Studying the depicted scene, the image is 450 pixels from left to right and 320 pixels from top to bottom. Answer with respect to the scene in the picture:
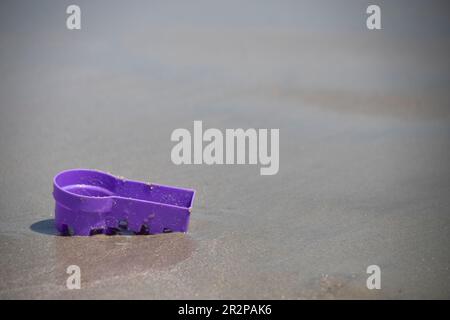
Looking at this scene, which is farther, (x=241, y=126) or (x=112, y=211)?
(x=241, y=126)

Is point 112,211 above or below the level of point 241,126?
below

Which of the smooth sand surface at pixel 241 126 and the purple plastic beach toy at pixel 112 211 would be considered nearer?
the smooth sand surface at pixel 241 126

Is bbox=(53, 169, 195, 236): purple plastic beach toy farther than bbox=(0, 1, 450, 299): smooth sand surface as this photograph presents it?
Yes

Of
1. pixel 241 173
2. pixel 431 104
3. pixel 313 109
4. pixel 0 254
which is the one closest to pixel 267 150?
pixel 241 173

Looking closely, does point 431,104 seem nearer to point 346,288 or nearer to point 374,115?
point 374,115
